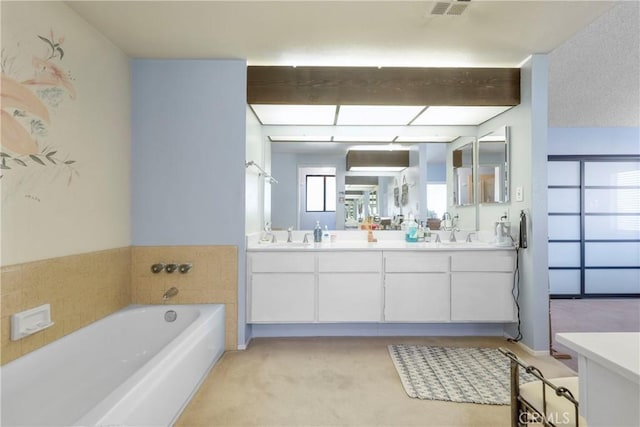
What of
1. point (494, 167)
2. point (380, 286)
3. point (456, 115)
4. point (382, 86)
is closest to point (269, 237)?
point (380, 286)

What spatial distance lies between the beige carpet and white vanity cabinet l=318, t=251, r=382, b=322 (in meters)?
0.27

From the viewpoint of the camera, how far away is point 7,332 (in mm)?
1594

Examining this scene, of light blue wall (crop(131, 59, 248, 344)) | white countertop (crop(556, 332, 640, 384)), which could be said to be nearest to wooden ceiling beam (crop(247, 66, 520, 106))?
light blue wall (crop(131, 59, 248, 344))

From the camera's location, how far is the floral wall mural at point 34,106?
1.59 meters

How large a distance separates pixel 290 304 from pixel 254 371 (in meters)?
0.57

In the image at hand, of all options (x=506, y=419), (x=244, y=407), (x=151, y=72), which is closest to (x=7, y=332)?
(x=244, y=407)

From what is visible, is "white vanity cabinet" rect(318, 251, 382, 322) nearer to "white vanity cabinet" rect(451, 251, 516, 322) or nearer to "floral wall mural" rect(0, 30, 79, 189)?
"white vanity cabinet" rect(451, 251, 516, 322)

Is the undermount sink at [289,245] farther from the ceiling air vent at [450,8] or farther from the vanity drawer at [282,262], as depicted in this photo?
the ceiling air vent at [450,8]

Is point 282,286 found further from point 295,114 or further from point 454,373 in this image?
point 295,114

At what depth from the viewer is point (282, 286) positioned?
2.72m

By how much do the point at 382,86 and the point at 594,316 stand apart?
327 cm

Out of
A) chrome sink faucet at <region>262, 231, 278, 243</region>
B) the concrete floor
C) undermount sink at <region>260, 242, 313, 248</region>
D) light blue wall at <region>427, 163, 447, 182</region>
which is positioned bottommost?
the concrete floor

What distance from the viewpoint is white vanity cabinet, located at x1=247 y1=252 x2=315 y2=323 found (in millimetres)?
2709

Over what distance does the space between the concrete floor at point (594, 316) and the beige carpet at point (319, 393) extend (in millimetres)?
918
